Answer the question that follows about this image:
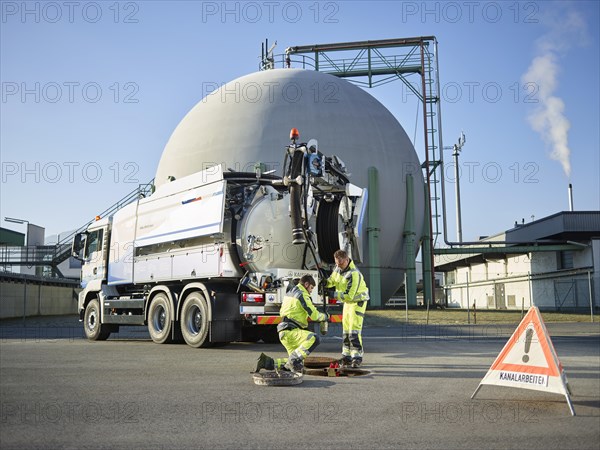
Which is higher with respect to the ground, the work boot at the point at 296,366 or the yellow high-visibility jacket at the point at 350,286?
the yellow high-visibility jacket at the point at 350,286

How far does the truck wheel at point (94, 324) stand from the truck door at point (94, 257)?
77 centimetres

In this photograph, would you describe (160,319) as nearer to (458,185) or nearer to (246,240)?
(246,240)

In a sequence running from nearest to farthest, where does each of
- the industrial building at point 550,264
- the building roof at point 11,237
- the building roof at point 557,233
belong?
the industrial building at point 550,264
the building roof at point 557,233
the building roof at point 11,237

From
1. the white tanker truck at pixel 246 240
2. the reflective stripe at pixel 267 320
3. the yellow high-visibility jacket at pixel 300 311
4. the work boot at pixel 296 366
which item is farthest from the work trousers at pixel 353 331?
the reflective stripe at pixel 267 320

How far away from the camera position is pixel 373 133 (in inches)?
991

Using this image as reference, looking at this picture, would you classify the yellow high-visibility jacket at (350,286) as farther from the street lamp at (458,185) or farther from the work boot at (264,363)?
the street lamp at (458,185)

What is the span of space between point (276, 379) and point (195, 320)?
222 inches

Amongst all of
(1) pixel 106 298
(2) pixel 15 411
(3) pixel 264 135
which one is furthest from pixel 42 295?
(2) pixel 15 411

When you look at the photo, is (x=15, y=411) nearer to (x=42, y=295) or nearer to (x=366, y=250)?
(x=366, y=250)

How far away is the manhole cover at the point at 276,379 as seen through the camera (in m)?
7.11

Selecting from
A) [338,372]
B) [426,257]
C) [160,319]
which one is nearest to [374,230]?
[426,257]

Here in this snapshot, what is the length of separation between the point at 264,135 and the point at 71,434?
19810mm

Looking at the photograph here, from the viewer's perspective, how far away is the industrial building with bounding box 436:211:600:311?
105 ft

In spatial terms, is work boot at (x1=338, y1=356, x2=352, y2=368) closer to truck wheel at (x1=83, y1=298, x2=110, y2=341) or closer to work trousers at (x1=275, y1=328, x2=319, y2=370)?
work trousers at (x1=275, y1=328, x2=319, y2=370)
